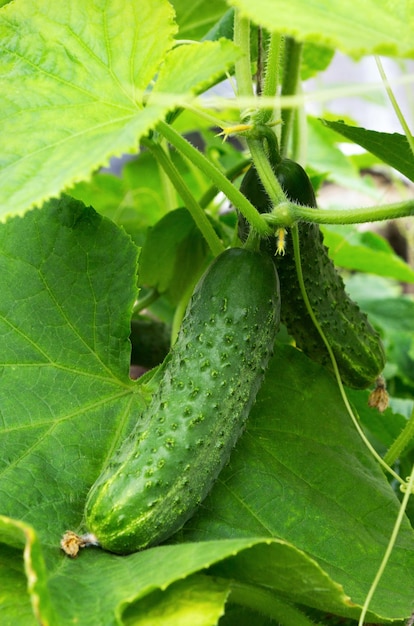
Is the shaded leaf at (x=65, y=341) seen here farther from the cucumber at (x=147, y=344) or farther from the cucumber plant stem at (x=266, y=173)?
the cucumber at (x=147, y=344)

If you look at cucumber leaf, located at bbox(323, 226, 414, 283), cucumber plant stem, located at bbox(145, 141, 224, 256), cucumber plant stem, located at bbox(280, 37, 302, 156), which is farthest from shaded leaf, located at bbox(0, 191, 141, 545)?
cucumber leaf, located at bbox(323, 226, 414, 283)

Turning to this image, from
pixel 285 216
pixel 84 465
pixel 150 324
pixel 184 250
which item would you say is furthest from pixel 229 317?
pixel 150 324

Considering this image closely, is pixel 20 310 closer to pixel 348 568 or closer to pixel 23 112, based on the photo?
pixel 23 112

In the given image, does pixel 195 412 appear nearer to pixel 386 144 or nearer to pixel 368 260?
pixel 386 144

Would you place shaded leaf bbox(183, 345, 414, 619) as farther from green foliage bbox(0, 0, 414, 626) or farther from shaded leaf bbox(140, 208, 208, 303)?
shaded leaf bbox(140, 208, 208, 303)

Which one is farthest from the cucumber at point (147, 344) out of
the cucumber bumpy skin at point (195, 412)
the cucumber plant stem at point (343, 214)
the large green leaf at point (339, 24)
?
the large green leaf at point (339, 24)

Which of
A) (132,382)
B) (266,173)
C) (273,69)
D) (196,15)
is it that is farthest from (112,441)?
(196,15)

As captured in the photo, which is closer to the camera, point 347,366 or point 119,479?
point 119,479
